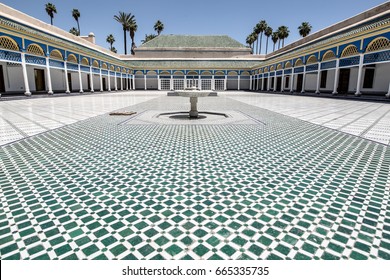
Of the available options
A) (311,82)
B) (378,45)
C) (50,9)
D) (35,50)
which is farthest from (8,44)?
(50,9)

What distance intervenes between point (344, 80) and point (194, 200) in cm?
2425

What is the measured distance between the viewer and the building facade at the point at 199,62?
15.7 metres

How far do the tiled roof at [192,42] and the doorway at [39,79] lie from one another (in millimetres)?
24786

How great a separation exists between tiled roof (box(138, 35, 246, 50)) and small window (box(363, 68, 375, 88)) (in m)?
28.6

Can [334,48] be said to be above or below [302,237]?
above

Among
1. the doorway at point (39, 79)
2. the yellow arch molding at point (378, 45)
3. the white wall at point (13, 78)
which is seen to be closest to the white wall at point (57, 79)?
the doorway at point (39, 79)

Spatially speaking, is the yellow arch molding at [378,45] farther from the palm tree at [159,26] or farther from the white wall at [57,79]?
the palm tree at [159,26]

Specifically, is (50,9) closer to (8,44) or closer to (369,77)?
(8,44)

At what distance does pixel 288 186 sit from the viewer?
9.09ft

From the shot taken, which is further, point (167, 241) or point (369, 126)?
point (369, 126)

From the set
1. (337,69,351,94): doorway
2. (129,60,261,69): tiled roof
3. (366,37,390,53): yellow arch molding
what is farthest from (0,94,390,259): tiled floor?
(129,60,261,69): tiled roof
